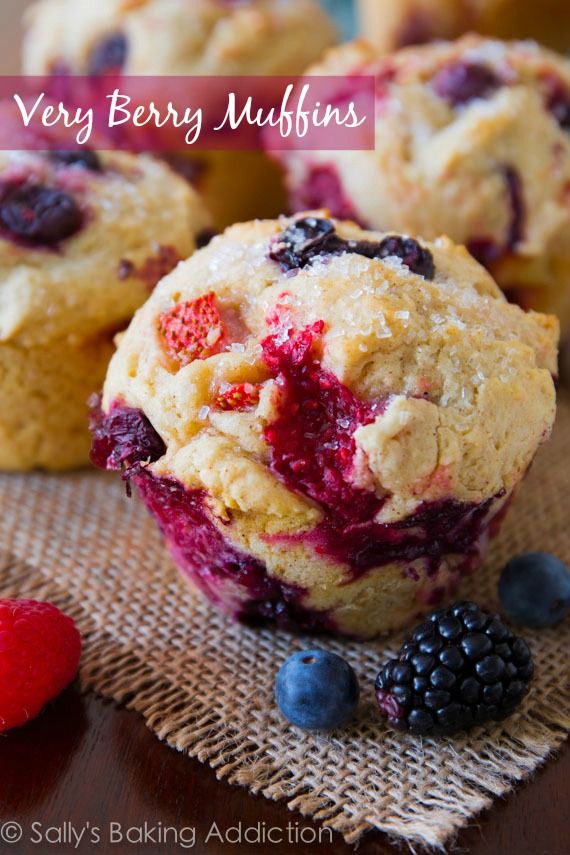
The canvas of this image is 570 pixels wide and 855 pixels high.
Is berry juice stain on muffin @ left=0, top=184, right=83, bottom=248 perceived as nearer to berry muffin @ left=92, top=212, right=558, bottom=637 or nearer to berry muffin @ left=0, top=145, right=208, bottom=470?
berry muffin @ left=0, top=145, right=208, bottom=470

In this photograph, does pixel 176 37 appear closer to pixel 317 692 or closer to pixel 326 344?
pixel 326 344

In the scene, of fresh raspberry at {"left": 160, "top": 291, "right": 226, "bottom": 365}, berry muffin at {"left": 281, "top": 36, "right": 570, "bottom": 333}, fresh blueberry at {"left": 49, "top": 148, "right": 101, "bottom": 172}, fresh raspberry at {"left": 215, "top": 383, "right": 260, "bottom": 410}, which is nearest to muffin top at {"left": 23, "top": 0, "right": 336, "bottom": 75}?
berry muffin at {"left": 281, "top": 36, "right": 570, "bottom": 333}

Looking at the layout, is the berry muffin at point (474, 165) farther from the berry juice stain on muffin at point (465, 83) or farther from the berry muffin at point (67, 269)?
the berry muffin at point (67, 269)

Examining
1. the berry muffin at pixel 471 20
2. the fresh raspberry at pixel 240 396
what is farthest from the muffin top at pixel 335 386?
the berry muffin at pixel 471 20

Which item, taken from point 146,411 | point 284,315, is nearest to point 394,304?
point 284,315

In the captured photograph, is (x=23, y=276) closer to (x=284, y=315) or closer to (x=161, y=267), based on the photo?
(x=161, y=267)

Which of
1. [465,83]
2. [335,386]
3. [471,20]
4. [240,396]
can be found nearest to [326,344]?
[335,386]

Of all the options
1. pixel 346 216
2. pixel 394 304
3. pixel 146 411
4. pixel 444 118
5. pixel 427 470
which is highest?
pixel 444 118

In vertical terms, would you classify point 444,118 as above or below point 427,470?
above
